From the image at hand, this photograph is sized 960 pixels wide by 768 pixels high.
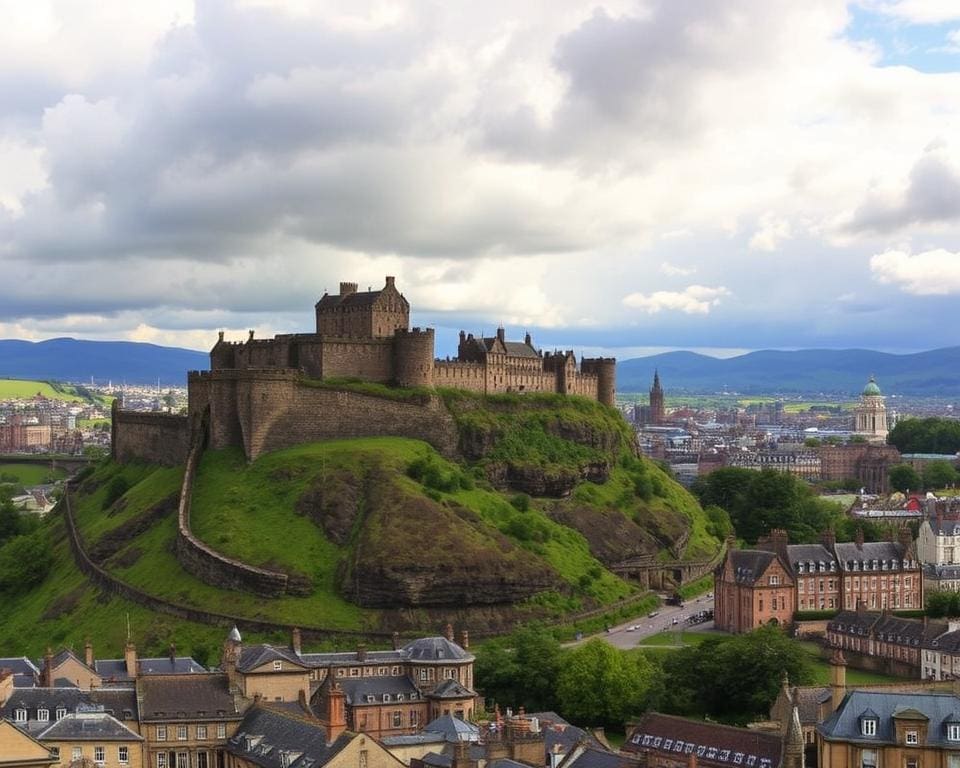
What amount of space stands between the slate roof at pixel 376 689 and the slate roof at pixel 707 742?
1990cm

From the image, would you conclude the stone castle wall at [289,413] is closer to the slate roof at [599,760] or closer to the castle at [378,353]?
the castle at [378,353]

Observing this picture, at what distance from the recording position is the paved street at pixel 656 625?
132 metres

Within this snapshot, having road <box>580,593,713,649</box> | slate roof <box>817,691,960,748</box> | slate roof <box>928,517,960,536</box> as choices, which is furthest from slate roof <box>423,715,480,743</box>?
slate roof <box>928,517,960,536</box>

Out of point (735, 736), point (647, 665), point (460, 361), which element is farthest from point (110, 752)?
point (460, 361)

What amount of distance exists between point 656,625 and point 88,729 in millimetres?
73619

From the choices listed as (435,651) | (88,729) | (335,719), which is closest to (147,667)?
(435,651)

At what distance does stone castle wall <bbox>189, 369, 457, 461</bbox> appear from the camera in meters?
148

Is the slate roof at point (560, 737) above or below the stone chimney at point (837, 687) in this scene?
below

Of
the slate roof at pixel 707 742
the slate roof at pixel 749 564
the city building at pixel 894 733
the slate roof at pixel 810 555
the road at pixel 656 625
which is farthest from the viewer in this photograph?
the slate roof at pixel 810 555

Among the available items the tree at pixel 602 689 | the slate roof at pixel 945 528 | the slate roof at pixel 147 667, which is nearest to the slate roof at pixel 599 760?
the tree at pixel 602 689

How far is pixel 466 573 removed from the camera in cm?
13100

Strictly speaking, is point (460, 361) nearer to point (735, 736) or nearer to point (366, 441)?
point (366, 441)

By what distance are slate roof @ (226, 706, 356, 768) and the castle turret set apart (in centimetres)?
11151

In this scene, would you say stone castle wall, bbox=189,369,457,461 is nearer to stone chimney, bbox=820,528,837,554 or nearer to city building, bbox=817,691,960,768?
stone chimney, bbox=820,528,837,554
